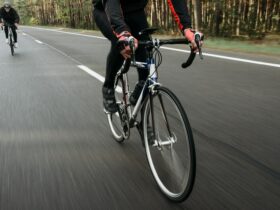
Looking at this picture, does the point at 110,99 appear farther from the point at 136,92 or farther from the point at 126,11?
the point at 126,11

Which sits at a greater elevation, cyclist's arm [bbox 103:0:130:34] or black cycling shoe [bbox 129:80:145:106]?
cyclist's arm [bbox 103:0:130:34]

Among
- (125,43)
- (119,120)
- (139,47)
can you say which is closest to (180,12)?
(139,47)

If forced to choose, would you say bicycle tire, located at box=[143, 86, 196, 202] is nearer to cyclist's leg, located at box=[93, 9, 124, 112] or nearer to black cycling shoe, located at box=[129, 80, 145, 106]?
black cycling shoe, located at box=[129, 80, 145, 106]

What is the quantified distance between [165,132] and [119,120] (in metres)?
1.35

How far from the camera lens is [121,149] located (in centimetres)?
427

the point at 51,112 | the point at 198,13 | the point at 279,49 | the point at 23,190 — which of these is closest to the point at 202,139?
the point at 23,190

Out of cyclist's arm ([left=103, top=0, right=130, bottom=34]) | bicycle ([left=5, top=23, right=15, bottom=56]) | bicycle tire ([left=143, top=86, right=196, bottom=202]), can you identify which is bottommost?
bicycle ([left=5, top=23, right=15, bottom=56])

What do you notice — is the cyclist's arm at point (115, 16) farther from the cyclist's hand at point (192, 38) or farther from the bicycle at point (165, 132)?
the cyclist's hand at point (192, 38)

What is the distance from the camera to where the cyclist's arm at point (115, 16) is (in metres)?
3.03

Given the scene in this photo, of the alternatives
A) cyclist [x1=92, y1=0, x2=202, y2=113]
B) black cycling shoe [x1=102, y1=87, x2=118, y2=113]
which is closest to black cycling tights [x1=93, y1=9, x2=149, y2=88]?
cyclist [x1=92, y1=0, x2=202, y2=113]

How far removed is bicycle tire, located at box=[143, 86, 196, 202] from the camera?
2.81 meters

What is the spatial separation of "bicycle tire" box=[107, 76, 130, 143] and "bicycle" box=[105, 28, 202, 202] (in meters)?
0.49

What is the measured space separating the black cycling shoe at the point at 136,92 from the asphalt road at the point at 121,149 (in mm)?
616

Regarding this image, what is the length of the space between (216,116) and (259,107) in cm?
77
